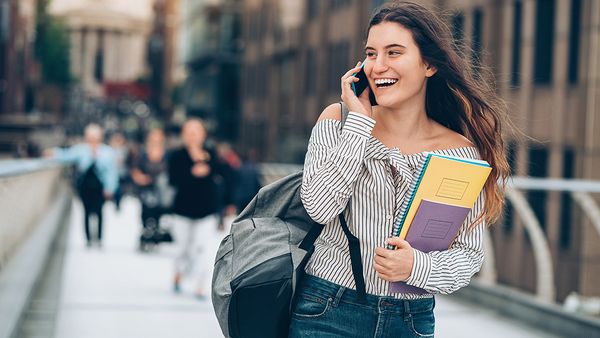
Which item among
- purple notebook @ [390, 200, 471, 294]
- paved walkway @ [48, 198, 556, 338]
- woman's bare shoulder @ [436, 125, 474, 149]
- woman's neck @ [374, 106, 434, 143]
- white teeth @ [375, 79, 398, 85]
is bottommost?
paved walkway @ [48, 198, 556, 338]

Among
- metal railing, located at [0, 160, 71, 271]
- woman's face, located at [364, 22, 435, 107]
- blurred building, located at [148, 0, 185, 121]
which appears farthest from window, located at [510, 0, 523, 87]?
blurred building, located at [148, 0, 185, 121]

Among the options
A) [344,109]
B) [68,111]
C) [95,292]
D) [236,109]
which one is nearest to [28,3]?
→ [236,109]

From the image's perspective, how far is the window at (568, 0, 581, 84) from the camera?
2327 centimetres

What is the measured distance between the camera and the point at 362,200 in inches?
121

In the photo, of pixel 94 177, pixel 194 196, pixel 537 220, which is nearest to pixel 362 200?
pixel 537 220

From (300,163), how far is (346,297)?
42778 millimetres

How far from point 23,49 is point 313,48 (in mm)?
16466

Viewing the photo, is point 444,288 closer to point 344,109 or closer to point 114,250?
point 344,109

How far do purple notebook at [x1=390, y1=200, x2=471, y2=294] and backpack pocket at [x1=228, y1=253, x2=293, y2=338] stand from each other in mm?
325

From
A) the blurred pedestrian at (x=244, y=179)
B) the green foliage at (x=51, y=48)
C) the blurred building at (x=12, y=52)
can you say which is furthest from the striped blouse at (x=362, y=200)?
the green foliage at (x=51, y=48)

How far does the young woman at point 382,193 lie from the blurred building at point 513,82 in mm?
354

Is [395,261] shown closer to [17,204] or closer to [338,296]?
[338,296]

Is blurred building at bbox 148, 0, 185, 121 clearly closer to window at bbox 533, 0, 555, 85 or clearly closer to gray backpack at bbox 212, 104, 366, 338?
window at bbox 533, 0, 555, 85

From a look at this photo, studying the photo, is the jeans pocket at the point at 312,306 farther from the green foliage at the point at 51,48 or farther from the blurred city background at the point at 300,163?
the green foliage at the point at 51,48
